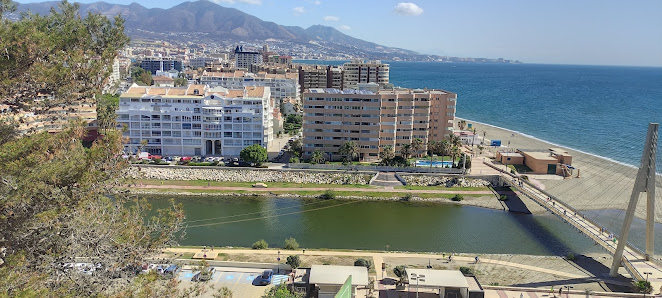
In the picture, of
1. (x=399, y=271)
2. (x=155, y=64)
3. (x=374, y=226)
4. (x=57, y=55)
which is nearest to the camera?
(x=57, y=55)

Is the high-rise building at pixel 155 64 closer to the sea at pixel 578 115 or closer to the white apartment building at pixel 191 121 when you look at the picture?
the sea at pixel 578 115

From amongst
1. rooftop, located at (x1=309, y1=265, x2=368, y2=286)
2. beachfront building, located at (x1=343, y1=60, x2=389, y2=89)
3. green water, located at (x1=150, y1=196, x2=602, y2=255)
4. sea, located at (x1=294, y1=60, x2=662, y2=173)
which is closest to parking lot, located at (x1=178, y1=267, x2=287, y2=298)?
rooftop, located at (x1=309, y1=265, x2=368, y2=286)

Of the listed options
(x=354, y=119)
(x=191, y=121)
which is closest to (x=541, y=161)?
(x=354, y=119)

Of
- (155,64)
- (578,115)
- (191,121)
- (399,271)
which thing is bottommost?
(399,271)

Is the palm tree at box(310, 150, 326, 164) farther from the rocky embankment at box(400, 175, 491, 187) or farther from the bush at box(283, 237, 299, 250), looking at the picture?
the bush at box(283, 237, 299, 250)

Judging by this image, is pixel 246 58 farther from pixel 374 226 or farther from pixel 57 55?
pixel 57 55

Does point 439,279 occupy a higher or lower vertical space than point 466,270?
higher

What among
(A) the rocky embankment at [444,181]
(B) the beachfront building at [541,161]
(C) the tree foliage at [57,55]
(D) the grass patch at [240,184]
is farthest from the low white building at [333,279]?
(B) the beachfront building at [541,161]

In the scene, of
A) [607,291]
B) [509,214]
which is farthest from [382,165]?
[607,291]

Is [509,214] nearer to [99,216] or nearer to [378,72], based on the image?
[99,216]
